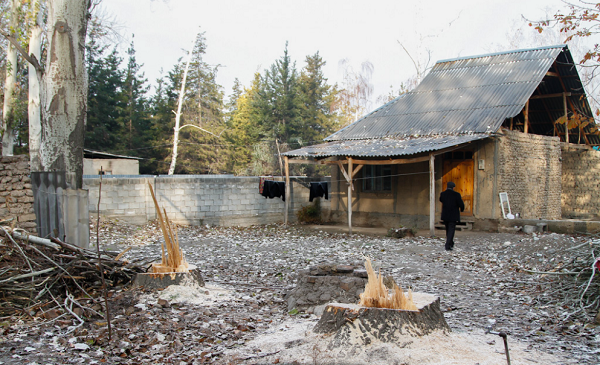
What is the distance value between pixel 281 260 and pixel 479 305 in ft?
15.1

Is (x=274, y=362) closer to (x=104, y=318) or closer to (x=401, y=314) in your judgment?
(x=401, y=314)

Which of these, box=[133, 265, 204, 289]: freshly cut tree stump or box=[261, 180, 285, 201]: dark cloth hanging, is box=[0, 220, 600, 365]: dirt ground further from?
box=[261, 180, 285, 201]: dark cloth hanging

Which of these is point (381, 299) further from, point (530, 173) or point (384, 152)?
point (530, 173)

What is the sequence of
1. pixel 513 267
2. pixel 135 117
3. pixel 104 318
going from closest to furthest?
1. pixel 104 318
2. pixel 513 267
3. pixel 135 117

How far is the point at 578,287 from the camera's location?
5949mm

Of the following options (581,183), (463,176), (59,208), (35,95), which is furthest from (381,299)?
(581,183)

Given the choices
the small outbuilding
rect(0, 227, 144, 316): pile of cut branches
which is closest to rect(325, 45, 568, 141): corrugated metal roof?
the small outbuilding

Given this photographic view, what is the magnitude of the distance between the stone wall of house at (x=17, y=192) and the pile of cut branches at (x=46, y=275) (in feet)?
3.69

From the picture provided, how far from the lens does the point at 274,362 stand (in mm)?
3869

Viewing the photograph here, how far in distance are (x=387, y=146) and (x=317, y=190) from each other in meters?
4.42

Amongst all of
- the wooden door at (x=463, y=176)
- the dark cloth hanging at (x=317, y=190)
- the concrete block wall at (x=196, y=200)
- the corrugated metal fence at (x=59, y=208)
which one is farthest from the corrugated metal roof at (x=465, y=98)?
the corrugated metal fence at (x=59, y=208)

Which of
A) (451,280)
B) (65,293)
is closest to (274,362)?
(65,293)

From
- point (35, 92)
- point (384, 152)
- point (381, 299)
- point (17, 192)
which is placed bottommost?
point (381, 299)

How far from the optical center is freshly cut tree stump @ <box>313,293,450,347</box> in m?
3.88
